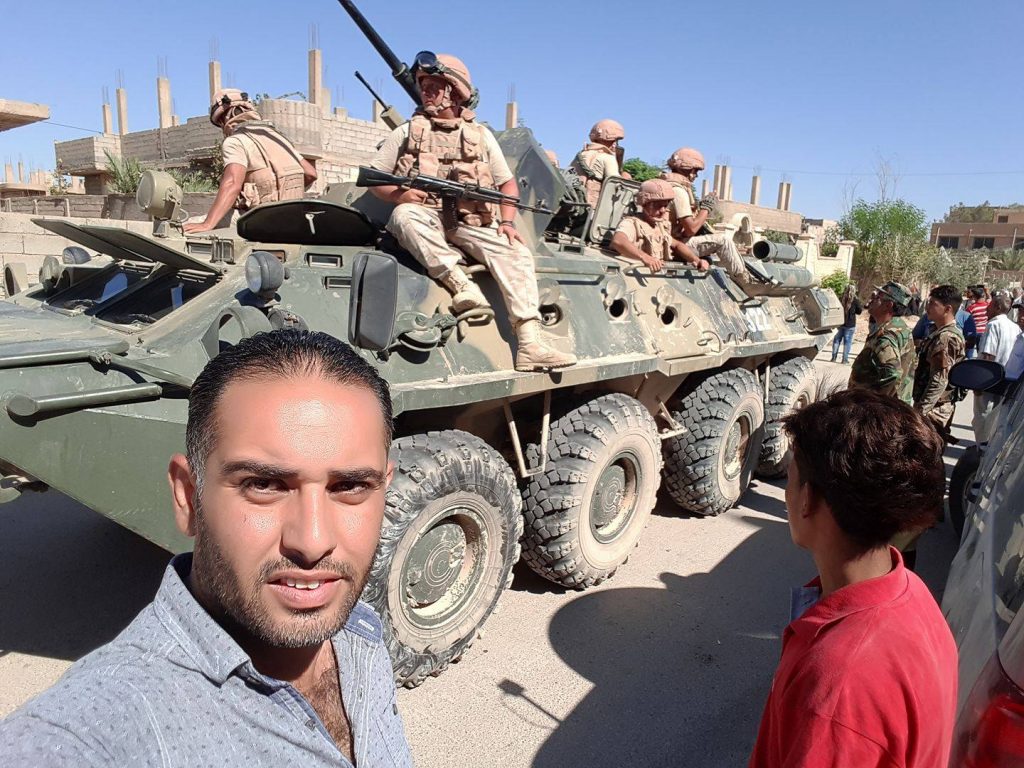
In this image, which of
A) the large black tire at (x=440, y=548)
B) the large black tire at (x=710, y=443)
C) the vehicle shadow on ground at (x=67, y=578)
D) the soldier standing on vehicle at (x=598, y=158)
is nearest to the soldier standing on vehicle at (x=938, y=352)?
the large black tire at (x=710, y=443)

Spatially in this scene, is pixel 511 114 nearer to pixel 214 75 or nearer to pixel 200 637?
pixel 214 75

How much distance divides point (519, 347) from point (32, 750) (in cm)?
318

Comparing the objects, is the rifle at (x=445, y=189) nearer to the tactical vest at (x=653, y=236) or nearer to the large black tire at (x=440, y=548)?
the large black tire at (x=440, y=548)

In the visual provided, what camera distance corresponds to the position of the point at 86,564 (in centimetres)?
447

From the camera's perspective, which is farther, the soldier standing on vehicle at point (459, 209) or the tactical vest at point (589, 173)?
the tactical vest at point (589, 173)

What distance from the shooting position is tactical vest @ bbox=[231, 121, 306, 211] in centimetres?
465

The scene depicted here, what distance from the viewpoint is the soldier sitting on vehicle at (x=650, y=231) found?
530 cm

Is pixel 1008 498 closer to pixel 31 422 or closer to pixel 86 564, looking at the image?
pixel 31 422

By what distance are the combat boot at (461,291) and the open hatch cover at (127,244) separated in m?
1.10

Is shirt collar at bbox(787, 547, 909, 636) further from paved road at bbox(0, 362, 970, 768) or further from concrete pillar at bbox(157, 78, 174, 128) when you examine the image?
concrete pillar at bbox(157, 78, 174, 128)

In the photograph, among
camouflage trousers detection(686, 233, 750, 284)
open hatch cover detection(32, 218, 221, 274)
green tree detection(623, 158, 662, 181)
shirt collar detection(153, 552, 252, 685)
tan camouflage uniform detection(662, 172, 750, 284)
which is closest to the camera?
shirt collar detection(153, 552, 252, 685)

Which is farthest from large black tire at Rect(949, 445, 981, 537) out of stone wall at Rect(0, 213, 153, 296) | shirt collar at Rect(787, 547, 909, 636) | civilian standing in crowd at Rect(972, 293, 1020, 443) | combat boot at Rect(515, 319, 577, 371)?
stone wall at Rect(0, 213, 153, 296)

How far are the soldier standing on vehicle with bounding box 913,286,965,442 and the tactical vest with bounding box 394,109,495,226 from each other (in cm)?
369

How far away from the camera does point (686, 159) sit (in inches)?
257
